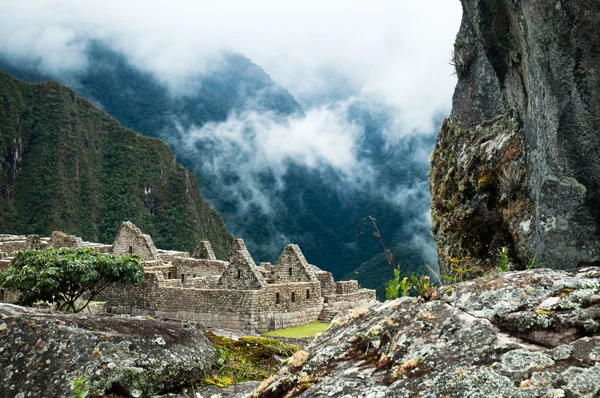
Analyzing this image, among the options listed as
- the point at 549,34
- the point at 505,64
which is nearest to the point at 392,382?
the point at 549,34

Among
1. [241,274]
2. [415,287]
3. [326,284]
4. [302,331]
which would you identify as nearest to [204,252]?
[326,284]

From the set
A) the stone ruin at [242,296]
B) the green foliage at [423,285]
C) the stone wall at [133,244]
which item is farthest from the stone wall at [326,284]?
the green foliage at [423,285]

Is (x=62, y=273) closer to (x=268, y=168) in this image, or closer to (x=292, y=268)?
(x=292, y=268)

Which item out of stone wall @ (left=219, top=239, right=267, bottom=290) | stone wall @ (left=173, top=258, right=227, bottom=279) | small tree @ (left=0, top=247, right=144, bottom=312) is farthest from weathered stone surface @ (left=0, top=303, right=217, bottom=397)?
stone wall @ (left=173, top=258, right=227, bottom=279)

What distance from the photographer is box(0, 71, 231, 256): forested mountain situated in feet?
355

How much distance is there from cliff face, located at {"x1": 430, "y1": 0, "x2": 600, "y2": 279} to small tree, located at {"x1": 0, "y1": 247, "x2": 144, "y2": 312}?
10973 mm

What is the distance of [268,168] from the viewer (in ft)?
391

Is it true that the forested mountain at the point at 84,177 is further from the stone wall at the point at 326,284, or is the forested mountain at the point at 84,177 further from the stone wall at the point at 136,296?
the stone wall at the point at 136,296

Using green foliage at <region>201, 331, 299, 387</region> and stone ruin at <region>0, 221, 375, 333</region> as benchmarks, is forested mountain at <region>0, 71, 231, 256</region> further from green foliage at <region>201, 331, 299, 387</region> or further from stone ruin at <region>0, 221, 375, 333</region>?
green foliage at <region>201, 331, 299, 387</region>

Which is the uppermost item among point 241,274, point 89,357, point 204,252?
point 204,252

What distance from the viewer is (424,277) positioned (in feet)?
12.6

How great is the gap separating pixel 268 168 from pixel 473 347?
116740 millimetres

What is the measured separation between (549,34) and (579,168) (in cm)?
101

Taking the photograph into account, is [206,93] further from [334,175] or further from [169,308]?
[169,308]
